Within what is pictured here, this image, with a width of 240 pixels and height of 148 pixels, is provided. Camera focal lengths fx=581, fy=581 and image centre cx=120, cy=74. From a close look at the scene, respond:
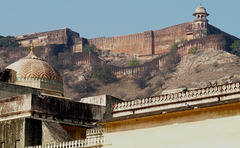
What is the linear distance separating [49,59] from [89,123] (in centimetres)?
6694

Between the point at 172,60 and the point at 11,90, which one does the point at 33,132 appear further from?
the point at 172,60

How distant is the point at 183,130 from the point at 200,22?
6884cm

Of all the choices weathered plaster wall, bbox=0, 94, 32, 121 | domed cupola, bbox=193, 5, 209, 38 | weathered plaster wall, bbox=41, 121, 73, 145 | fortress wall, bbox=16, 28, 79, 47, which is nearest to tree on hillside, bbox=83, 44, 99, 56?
fortress wall, bbox=16, 28, 79, 47

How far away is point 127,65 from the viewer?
291 ft

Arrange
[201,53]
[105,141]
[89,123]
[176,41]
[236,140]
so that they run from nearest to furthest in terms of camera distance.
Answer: [236,140]
[105,141]
[89,123]
[201,53]
[176,41]

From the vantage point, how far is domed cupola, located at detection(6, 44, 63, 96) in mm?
23922

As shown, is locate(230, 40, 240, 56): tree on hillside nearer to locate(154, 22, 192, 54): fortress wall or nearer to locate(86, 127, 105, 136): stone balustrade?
locate(154, 22, 192, 54): fortress wall

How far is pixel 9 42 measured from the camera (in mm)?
96125

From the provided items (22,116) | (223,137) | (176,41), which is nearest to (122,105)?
→ (223,137)

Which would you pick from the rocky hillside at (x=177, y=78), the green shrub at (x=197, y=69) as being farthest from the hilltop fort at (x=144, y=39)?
the green shrub at (x=197, y=69)

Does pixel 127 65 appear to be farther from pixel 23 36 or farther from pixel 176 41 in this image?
pixel 23 36

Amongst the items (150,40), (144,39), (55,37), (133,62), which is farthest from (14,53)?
(150,40)

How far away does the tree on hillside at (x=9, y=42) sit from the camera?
312 feet

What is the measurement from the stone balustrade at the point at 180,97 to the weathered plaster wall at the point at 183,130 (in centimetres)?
54
